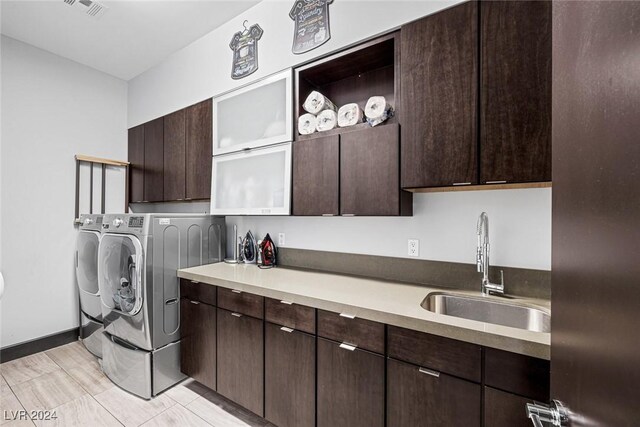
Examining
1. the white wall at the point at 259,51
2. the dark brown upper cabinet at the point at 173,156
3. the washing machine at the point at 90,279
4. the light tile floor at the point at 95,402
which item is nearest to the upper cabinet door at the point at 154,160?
A: the dark brown upper cabinet at the point at 173,156

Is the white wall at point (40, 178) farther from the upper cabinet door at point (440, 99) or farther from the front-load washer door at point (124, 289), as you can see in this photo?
the upper cabinet door at point (440, 99)

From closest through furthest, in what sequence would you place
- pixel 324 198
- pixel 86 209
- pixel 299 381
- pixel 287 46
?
pixel 299 381 < pixel 324 198 < pixel 287 46 < pixel 86 209

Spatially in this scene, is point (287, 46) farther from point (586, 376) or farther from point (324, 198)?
point (586, 376)

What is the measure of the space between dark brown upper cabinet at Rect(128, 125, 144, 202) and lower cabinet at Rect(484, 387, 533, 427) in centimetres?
353

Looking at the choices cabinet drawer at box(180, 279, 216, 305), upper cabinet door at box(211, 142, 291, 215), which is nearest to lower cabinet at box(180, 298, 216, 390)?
cabinet drawer at box(180, 279, 216, 305)

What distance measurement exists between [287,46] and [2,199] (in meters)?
2.90

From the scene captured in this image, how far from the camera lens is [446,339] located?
112 centimetres

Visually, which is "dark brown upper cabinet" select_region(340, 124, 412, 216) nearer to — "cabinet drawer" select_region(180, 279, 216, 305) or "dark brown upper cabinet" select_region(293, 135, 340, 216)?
"dark brown upper cabinet" select_region(293, 135, 340, 216)

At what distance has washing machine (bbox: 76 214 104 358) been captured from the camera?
2496 mm

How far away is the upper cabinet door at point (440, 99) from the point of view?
137cm

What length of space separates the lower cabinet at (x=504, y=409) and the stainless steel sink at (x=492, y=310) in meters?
0.46

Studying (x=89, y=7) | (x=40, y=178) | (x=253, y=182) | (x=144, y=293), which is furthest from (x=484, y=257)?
(x=40, y=178)

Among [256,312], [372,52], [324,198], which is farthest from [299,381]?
[372,52]

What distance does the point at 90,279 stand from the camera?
8.48 ft
